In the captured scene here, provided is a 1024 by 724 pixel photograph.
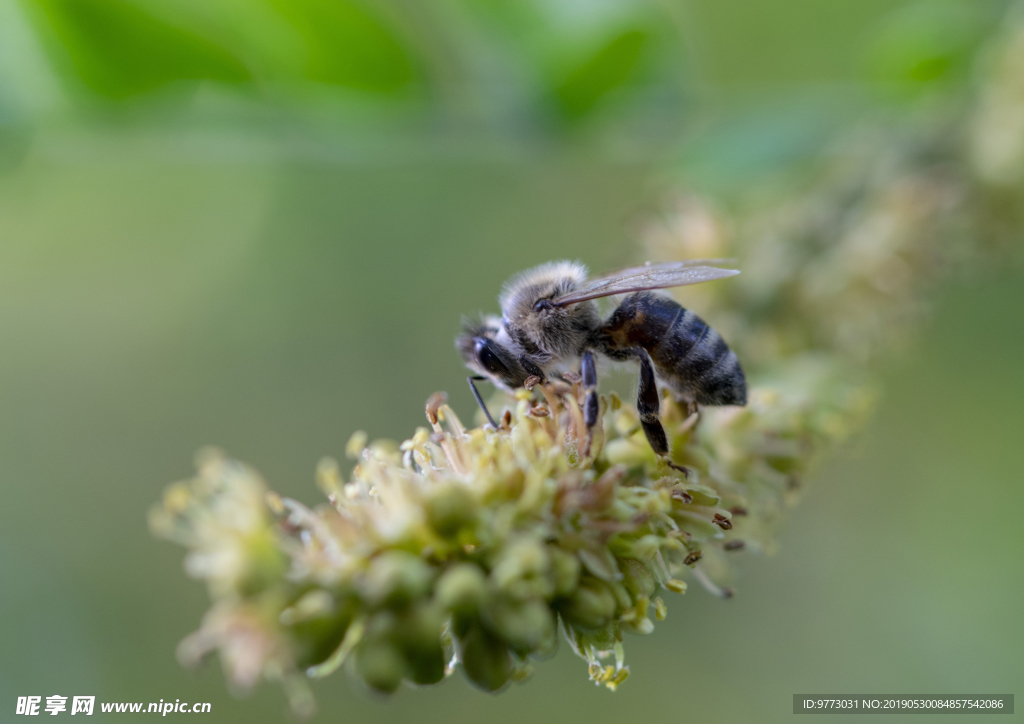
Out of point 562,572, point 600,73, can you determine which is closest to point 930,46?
point 600,73

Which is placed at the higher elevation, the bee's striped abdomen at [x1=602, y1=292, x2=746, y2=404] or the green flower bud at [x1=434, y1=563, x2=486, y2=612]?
the bee's striped abdomen at [x1=602, y1=292, x2=746, y2=404]

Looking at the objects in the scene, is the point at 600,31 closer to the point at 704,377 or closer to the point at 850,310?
the point at 850,310

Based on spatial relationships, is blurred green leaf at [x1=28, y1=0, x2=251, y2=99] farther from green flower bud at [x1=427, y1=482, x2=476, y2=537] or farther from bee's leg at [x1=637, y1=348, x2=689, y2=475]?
green flower bud at [x1=427, y1=482, x2=476, y2=537]

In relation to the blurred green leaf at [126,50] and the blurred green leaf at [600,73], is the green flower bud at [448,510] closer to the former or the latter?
the blurred green leaf at [126,50]

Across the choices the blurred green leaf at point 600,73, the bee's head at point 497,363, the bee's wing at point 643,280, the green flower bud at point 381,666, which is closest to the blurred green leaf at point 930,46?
the blurred green leaf at point 600,73

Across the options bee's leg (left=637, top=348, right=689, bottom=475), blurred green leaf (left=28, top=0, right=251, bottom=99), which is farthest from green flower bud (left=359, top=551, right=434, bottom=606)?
blurred green leaf (left=28, top=0, right=251, bottom=99)

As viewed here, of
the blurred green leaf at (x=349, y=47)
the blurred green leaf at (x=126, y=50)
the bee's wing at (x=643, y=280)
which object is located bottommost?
the bee's wing at (x=643, y=280)
